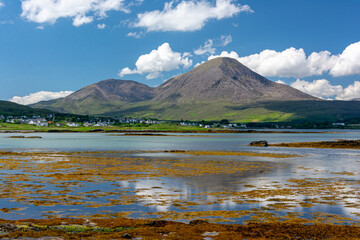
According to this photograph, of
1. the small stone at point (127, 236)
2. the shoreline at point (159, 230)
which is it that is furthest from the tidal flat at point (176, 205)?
the small stone at point (127, 236)

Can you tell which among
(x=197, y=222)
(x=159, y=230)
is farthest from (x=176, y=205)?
(x=159, y=230)

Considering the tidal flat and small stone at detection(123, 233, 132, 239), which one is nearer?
small stone at detection(123, 233, 132, 239)

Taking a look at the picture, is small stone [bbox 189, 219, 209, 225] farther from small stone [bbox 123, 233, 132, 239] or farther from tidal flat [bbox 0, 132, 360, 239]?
small stone [bbox 123, 233, 132, 239]

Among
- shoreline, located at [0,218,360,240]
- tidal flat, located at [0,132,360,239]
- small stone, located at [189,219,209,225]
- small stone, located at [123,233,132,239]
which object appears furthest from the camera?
small stone, located at [189,219,209,225]

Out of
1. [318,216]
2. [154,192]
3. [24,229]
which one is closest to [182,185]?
[154,192]

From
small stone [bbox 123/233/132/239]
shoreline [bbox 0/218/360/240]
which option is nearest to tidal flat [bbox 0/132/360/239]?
Answer: shoreline [bbox 0/218/360/240]

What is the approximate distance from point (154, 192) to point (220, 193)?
19.9ft

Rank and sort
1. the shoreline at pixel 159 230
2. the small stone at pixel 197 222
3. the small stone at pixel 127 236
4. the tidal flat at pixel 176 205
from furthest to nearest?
the small stone at pixel 197 222
the tidal flat at pixel 176 205
the shoreline at pixel 159 230
the small stone at pixel 127 236

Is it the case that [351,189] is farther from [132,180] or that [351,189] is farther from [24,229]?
[24,229]

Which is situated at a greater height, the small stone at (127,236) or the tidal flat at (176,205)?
the small stone at (127,236)

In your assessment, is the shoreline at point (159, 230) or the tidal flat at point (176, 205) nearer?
the shoreline at point (159, 230)

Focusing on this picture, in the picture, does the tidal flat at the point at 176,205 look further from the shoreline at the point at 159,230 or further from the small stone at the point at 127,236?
the small stone at the point at 127,236

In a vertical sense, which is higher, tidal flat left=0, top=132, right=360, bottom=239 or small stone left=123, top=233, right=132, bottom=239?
small stone left=123, top=233, right=132, bottom=239

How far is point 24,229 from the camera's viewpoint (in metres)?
18.5
